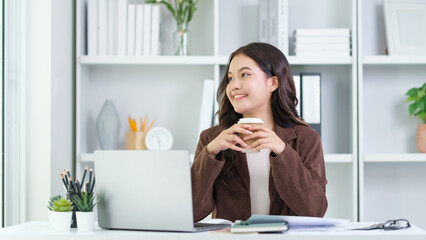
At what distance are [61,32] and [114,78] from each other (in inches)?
20.3

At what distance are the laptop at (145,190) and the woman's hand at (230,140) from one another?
224 mm

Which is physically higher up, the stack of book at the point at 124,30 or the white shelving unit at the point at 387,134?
the stack of book at the point at 124,30

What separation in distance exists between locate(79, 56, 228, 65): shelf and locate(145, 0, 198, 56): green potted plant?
7 centimetres

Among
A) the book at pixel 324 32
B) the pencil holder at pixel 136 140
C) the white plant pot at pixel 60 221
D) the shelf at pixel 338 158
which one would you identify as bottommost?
the white plant pot at pixel 60 221

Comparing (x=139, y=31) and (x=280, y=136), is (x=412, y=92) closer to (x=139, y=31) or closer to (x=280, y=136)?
(x=280, y=136)

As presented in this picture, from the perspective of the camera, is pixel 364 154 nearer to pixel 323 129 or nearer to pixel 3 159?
pixel 323 129

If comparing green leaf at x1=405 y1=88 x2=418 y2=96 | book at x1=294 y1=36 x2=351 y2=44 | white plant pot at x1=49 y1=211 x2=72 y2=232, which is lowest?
white plant pot at x1=49 y1=211 x2=72 y2=232

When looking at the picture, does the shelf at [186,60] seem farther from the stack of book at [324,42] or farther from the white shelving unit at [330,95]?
the white shelving unit at [330,95]

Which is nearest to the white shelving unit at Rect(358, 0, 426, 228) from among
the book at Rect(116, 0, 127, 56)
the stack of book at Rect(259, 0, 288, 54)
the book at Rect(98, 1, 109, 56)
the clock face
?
the stack of book at Rect(259, 0, 288, 54)

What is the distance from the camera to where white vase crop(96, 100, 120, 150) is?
3.01 meters

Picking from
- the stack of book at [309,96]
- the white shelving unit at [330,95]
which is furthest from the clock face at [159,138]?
A: the stack of book at [309,96]

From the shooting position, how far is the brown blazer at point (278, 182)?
172cm

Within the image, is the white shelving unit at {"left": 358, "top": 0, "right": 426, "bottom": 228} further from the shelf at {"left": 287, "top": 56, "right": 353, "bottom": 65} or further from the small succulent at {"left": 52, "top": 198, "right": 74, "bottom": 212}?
the small succulent at {"left": 52, "top": 198, "right": 74, "bottom": 212}

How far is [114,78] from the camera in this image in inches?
126
